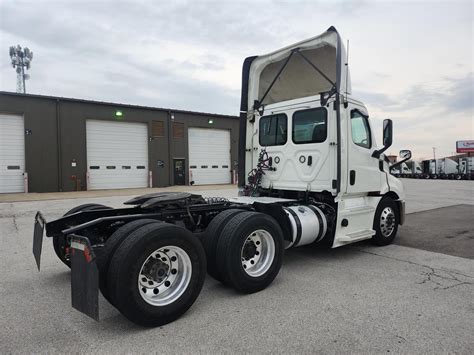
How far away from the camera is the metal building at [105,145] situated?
1948 cm

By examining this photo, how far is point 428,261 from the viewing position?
551cm

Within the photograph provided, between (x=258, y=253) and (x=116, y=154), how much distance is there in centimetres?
1973

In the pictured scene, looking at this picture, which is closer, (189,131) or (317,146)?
(317,146)

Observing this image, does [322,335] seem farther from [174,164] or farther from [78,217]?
[174,164]

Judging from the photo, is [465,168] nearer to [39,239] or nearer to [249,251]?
[249,251]

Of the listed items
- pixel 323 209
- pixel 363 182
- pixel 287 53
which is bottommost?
pixel 323 209

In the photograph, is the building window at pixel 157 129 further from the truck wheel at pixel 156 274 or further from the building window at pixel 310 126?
the truck wheel at pixel 156 274

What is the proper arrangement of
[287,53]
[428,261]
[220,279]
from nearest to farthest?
[220,279]
[428,261]
[287,53]

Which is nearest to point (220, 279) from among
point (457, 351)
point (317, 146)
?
point (457, 351)

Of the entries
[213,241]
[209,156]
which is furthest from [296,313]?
[209,156]

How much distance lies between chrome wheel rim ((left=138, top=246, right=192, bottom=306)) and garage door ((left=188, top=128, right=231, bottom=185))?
72.6ft

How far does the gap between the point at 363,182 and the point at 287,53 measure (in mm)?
2596

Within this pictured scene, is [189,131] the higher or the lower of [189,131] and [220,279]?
the higher

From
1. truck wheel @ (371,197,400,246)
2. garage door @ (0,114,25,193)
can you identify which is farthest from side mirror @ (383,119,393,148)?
garage door @ (0,114,25,193)
